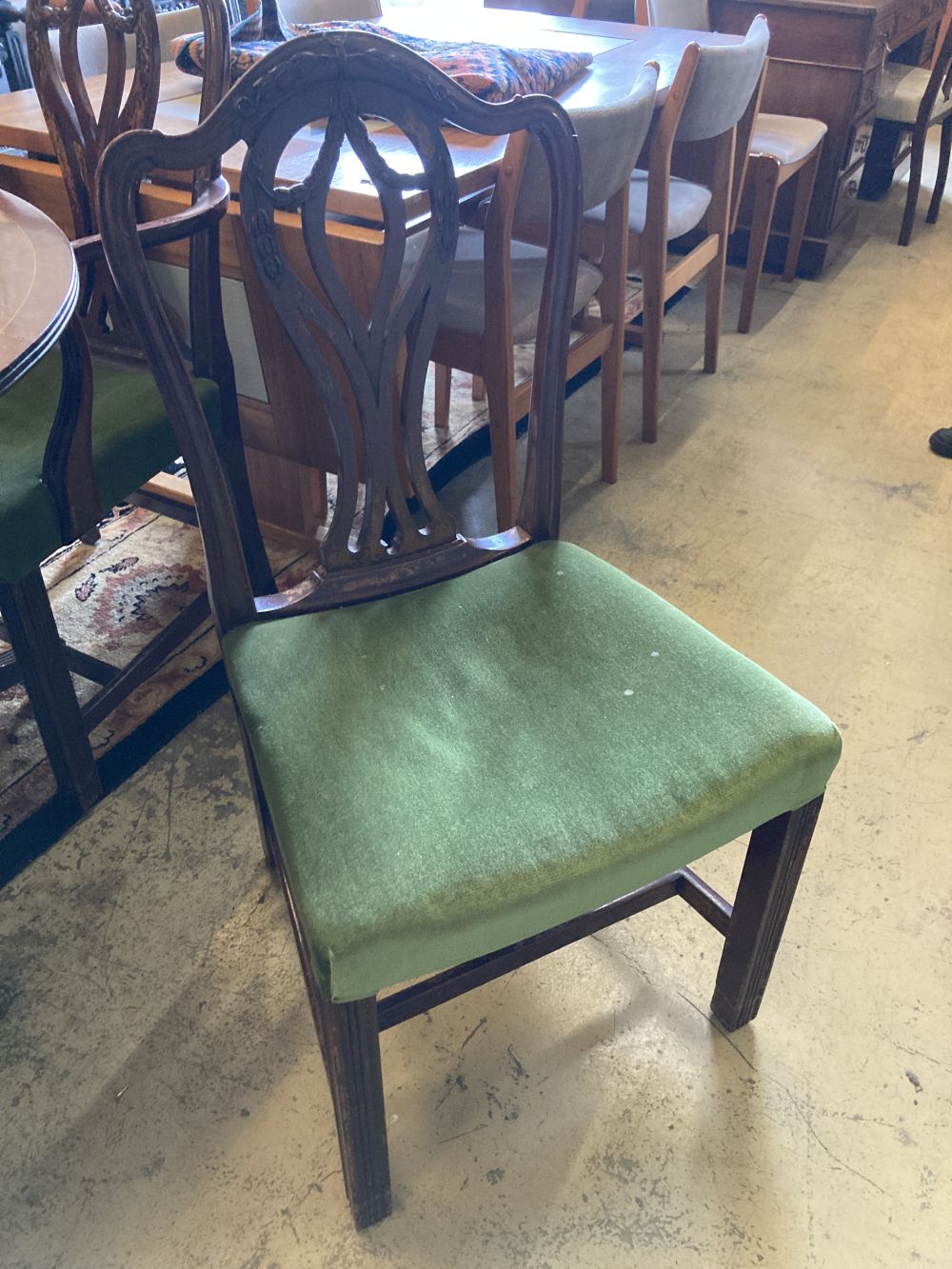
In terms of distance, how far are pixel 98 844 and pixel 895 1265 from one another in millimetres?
1125

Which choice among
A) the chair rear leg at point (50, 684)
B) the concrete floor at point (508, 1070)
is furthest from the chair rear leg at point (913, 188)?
the chair rear leg at point (50, 684)

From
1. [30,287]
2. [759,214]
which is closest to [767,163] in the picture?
[759,214]

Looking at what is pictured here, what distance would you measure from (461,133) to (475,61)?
0.12 meters

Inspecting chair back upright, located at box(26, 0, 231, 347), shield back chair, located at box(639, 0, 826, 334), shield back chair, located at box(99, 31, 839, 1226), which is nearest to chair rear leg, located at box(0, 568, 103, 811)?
shield back chair, located at box(99, 31, 839, 1226)

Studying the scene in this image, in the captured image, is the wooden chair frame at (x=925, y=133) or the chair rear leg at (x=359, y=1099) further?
the wooden chair frame at (x=925, y=133)

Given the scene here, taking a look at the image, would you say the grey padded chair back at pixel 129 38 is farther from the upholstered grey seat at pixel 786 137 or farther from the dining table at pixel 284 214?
the upholstered grey seat at pixel 786 137

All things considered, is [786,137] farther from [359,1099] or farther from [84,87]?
[359,1099]

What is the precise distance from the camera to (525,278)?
5.88 ft

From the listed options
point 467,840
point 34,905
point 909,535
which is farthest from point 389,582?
point 909,535

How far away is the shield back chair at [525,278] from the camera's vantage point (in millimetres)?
1500

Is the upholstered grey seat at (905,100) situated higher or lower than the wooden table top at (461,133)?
lower

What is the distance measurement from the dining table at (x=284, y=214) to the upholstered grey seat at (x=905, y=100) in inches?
52.9

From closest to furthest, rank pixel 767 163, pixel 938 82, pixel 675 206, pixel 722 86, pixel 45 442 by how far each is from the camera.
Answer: pixel 45 442
pixel 722 86
pixel 675 206
pixel 767 163
pixel 938 82

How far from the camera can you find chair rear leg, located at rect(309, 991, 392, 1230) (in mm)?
825
